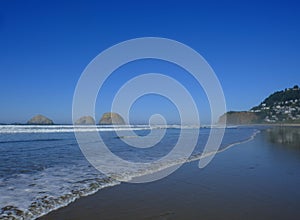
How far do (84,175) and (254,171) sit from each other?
541 cm

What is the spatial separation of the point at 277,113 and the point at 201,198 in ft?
417

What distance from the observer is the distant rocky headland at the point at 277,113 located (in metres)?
108

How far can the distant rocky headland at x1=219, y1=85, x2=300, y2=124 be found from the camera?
356 feet

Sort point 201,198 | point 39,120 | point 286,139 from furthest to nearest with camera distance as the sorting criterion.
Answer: point 39,120
point 286,139
point 201,198

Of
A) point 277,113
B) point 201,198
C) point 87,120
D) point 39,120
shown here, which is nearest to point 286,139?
point 201,198

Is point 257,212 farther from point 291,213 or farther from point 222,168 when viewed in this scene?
point 222,168

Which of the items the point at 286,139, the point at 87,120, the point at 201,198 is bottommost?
the point at 201,198

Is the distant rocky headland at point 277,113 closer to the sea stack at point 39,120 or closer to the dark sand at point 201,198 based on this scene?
the sea stack at point 39,120

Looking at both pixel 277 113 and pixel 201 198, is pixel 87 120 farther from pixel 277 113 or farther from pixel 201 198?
pixel 201 198

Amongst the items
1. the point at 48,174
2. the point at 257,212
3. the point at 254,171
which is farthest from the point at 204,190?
the point at 48,174

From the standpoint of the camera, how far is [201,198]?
5.31m

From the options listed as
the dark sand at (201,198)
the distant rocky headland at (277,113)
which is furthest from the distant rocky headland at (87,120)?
the dark sand at (201,198)

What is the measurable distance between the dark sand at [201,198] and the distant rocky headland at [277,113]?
10568 centimetres

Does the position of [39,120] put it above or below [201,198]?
above
